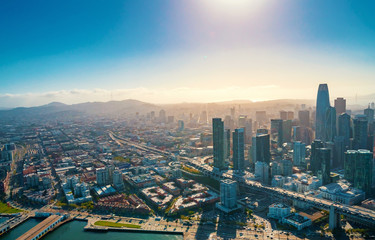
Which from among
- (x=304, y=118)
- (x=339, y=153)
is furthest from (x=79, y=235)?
(x=304, y=118)

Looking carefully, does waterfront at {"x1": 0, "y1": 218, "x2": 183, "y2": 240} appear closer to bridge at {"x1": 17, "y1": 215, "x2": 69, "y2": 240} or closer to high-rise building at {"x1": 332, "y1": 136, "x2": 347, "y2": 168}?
bridge at {"x1": 17, "y1": 215, "x2": 69, "y2": 240}

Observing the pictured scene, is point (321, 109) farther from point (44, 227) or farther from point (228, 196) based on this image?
point (44, 227)

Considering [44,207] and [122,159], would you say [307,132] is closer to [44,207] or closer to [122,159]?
[122,159]

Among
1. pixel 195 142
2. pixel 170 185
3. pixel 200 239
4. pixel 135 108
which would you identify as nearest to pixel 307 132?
pixel 195 142

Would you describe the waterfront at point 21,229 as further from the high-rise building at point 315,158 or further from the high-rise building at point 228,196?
the high-rise building at point 315,158

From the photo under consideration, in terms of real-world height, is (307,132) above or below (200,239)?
above
